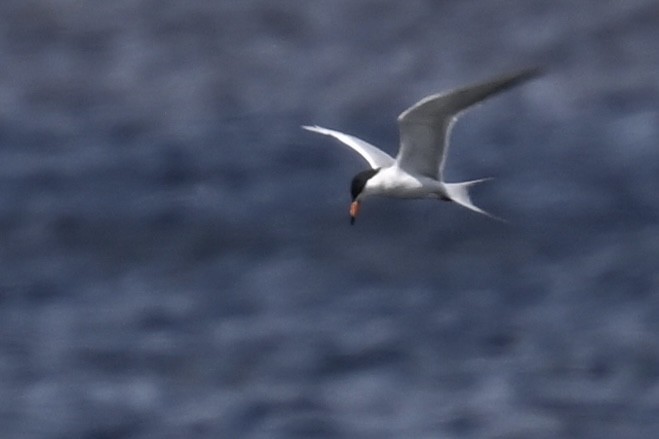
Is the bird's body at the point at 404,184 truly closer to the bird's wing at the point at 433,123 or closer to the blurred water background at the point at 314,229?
the bird's wing at the point at 433,123

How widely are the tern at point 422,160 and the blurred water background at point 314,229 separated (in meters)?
3.64

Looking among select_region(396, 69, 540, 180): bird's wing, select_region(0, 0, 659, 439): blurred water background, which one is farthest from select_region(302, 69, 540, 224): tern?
select_region(0, 0, 659, 439): blurred water background

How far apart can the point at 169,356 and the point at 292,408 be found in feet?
5.80

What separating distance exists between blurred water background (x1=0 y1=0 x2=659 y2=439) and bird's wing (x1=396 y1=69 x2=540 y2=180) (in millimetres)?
3894

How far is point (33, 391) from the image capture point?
16.4 meters

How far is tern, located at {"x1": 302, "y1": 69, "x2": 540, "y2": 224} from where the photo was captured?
37.4 feet

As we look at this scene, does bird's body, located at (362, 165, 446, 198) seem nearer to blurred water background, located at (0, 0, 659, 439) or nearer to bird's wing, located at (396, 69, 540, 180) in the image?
bird's wing, located at (396, 69, 540, 180)

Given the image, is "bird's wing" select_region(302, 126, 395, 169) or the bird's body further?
"bird's wing" select_region(302, 126, 395, 169)

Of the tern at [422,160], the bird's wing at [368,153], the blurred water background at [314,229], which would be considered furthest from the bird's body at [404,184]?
the blurred water background at [314,229]

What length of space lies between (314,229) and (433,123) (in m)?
8.35

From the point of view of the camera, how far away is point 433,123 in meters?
11.6

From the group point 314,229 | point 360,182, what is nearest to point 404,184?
point 360,182

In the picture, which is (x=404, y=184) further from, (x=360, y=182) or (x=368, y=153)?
(x=368, y=153)

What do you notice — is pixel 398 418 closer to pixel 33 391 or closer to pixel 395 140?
pixel 33 391
